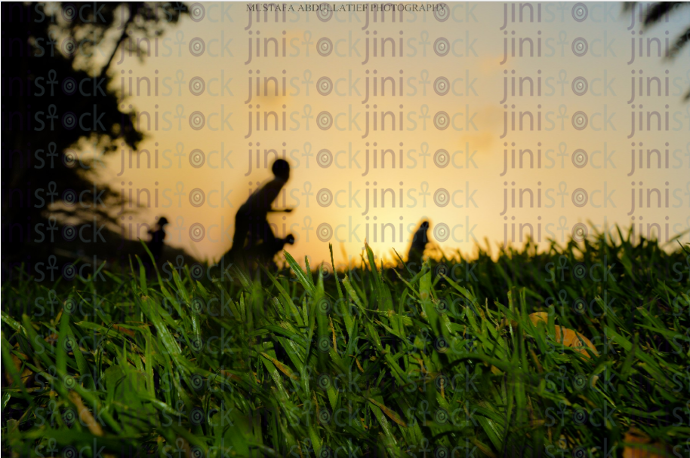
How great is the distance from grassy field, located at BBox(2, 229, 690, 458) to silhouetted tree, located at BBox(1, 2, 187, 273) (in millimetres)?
8916

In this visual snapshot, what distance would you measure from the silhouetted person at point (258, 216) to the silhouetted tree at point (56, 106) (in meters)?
5.89

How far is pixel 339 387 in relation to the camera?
115cm

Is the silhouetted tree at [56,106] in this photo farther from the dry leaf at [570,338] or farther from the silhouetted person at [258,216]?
the dry leaf at [570,338]

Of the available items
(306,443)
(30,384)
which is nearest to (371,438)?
(306,443)

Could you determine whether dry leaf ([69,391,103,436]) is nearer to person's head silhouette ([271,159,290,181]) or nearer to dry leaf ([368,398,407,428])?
dry leaf ([368,398,407,428])

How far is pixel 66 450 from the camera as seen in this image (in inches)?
37.3

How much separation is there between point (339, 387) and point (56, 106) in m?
11.0

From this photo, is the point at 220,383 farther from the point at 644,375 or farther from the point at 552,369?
the point at 644,375

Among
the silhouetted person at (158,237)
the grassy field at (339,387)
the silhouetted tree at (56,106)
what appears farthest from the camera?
the silhouetted tree at (56,106)

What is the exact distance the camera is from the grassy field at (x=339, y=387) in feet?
3.21

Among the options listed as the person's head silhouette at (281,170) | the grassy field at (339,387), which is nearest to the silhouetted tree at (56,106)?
the person's head silhouette at (281,170)

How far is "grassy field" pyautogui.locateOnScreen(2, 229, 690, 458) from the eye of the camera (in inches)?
38.5

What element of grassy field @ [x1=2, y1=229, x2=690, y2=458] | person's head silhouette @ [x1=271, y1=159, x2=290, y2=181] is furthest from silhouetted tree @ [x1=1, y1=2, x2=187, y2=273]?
grassy field @ [x1=2, y1=229, x2=690, y2=458]

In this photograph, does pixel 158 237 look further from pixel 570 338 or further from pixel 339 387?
pixel 570 338
